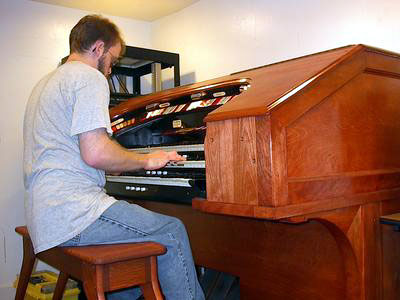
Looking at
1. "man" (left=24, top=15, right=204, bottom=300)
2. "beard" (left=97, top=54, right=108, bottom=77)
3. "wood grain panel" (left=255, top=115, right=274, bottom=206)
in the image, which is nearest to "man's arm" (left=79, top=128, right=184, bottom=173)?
"man" (left=24, top=15, right=204, bottom=300)

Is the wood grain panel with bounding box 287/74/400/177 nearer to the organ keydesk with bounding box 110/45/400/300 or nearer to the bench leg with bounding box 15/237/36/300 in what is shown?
the organ keydesk with bounding box 110/45/400/300

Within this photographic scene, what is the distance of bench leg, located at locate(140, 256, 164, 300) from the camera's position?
1532 millimetres

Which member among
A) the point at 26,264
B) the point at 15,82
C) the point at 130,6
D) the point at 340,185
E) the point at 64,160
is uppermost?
the point at 130,6

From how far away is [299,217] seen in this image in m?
1.32

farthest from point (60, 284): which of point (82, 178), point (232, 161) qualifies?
point (232, 161)

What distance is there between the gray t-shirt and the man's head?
15 centimetres

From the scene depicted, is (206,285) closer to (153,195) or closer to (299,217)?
(153,195)

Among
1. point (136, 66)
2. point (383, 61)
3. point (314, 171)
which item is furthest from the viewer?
point (136, 66)

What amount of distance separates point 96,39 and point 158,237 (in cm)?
77

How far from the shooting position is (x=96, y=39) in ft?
5.57

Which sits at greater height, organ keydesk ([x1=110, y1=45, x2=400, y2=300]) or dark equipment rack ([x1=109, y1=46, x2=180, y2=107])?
dark equipment rack ([x1=109, y1=46, x2=180, y2=107])

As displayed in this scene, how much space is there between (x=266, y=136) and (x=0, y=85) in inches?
96.6

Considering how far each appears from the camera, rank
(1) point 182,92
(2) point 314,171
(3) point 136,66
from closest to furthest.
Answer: (2) point 314,171 < (1) point 182,92 < (3) point 136,66

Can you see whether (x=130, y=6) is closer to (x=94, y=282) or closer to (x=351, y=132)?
(x=351, y=132)
